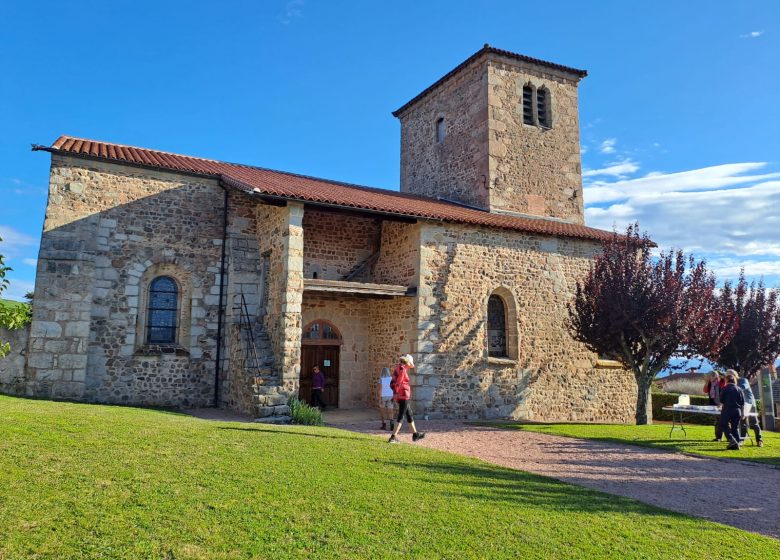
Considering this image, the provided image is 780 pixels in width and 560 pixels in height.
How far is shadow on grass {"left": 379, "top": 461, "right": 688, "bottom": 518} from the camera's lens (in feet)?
18.6

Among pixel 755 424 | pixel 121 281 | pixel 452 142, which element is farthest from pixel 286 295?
pixel 452 142

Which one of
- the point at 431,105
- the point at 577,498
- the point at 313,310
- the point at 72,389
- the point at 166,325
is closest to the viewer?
the point at 577,498

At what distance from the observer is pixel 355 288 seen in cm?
1272

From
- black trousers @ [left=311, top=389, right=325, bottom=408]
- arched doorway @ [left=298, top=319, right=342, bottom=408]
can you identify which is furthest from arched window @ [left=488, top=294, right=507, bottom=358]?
black trousers @ [left=311, top=389, right=325, bottom=408]

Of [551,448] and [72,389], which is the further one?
[72,389]

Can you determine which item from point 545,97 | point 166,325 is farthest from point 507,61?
point 166,325

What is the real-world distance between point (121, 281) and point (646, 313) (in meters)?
12.1

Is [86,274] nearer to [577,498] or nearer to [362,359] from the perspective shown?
[362,359]

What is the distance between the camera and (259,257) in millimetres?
13812

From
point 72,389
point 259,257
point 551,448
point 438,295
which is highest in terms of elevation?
point 259,257

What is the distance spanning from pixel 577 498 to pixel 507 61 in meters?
16.0

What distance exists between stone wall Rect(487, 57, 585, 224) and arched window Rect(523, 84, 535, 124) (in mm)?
267

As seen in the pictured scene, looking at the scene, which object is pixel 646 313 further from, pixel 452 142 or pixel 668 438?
pixel 452 142

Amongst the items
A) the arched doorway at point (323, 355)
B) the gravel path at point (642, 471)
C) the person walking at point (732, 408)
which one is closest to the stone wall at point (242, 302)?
the arched doorway at point (323, 355)
